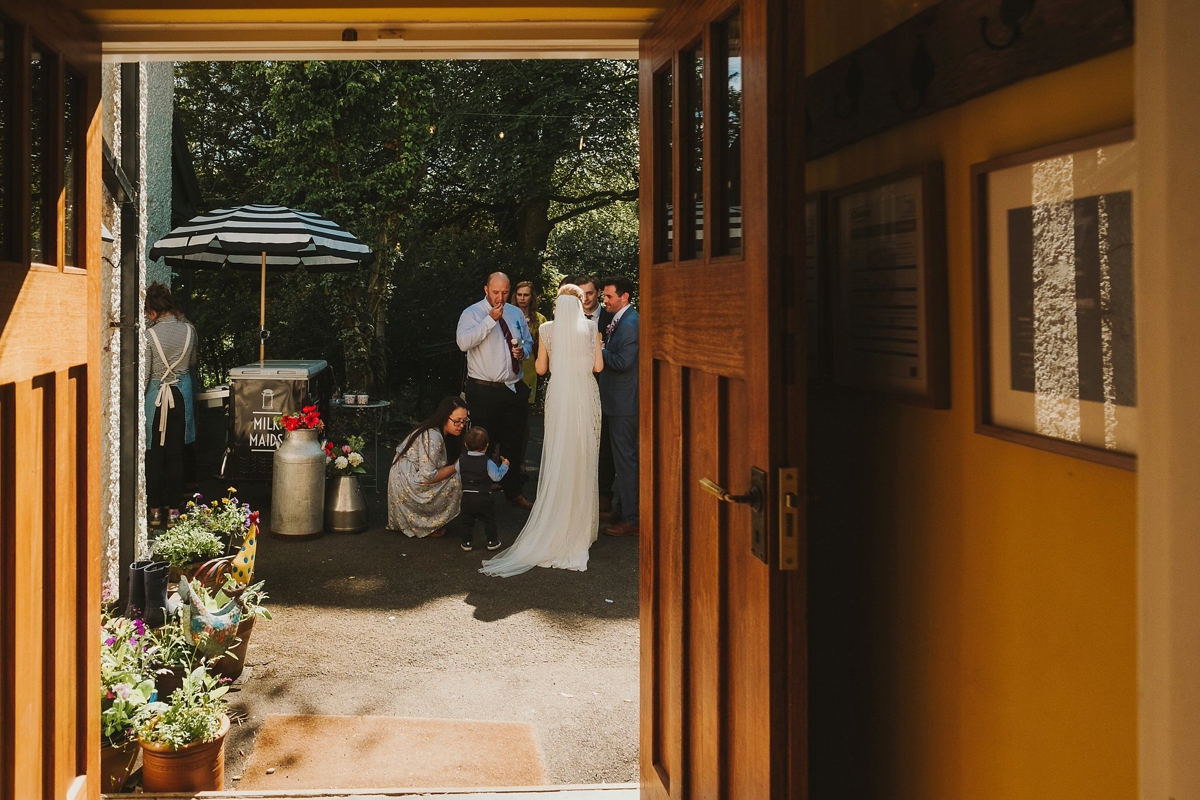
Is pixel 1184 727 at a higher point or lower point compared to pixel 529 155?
lower

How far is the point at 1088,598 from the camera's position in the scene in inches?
60.6

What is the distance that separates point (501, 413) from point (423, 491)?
3.46 ft

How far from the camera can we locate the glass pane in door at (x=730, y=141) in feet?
7.30

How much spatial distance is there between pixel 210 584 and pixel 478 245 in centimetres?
1043

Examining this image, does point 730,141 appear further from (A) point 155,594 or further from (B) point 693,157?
(A) point 155,594

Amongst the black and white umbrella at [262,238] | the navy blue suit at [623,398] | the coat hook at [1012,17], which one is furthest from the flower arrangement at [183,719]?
the black and white umbrella at [262,238]

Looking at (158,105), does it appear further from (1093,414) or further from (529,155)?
(1093,414)

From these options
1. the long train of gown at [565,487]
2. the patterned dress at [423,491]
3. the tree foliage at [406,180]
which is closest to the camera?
the long train of gown at [565,487]

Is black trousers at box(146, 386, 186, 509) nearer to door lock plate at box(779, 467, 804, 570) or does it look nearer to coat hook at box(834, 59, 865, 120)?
coat hook at box(834, 59, 865, 120)

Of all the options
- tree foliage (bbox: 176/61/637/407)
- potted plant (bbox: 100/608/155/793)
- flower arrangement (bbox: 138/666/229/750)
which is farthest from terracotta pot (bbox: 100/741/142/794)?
tree foliage (bbox: 176/61/637/407)

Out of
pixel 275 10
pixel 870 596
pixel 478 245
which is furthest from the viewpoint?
pixel 478 245

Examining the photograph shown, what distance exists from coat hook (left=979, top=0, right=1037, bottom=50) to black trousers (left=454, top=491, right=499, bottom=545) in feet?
18.9

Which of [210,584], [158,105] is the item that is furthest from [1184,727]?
[158,105]

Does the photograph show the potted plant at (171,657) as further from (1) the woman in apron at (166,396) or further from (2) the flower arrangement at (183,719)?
(1) the woman in apron at (166,396)
